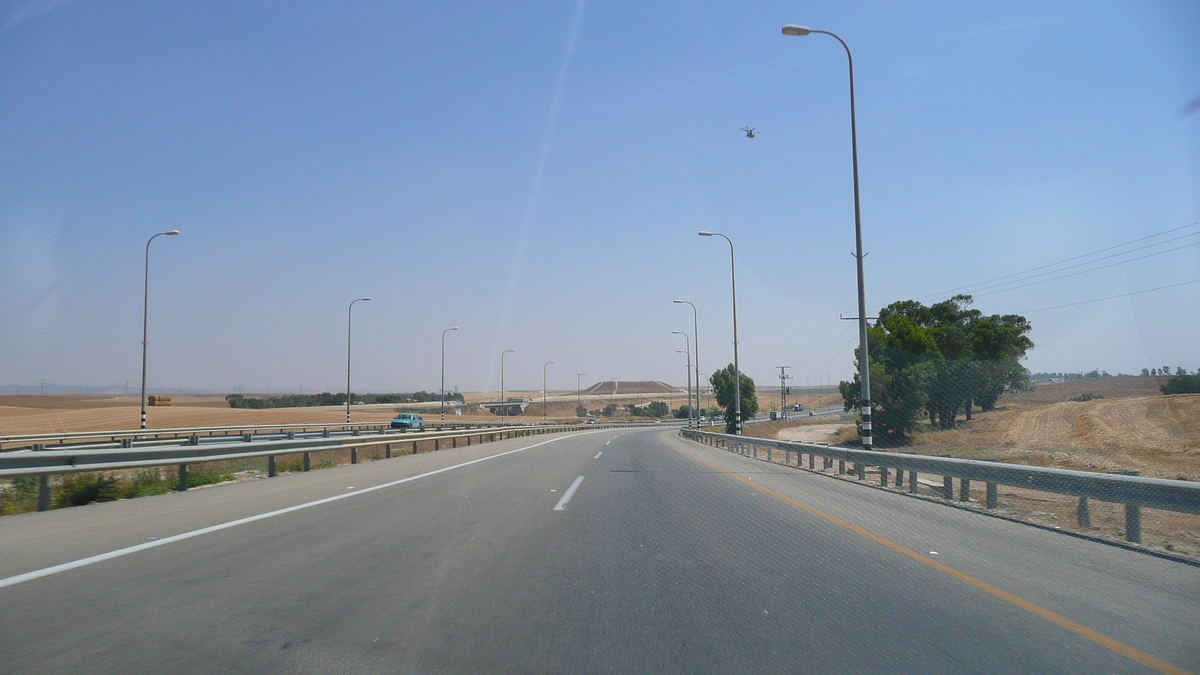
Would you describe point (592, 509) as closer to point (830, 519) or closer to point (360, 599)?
point (830, 519)

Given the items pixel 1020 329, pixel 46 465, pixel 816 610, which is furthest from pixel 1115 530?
pixel 1020 329

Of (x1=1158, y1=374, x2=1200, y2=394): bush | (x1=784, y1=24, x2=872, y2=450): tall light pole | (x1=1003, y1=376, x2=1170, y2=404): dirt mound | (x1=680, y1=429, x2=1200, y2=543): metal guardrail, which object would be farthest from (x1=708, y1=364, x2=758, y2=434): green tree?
(x1=680, y1=429, x2=1200, y2=543): metal guardrail

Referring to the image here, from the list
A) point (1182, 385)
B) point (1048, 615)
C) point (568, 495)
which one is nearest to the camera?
point (1048, 615)

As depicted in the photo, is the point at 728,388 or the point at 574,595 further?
the point at 728,388

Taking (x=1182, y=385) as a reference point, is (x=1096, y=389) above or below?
below

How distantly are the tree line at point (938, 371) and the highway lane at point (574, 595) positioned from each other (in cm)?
4806

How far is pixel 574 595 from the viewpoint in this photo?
20.9ft

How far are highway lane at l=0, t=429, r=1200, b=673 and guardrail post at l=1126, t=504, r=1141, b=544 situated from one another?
1.79ft

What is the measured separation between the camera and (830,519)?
11.0 metres

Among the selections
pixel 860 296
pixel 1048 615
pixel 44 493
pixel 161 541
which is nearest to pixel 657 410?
pixel 860 296

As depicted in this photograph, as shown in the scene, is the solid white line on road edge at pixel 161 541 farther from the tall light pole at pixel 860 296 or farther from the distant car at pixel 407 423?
the distant car at pixel 407 423

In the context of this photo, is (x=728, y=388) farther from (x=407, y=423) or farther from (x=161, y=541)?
(x=161, y=541)

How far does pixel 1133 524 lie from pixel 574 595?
23.9ft

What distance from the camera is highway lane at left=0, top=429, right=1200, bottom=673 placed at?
15.8 feet
